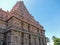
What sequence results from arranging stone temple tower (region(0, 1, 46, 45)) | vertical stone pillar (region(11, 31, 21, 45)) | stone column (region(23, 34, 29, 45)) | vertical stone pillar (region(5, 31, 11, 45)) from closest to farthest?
vertical stone pillar (region(11, 31, 21, 45)), vertical stone pillar (region(5, 31, 11, 45)), stone temple tower (region(0, 1, 46, 45)), stone column (region(23, 34, 29, 45))

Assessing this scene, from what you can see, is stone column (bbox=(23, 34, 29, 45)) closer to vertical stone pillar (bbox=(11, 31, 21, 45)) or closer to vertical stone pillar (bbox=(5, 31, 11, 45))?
vertical stone pillar (bbox=(11, 31, 21, 45))

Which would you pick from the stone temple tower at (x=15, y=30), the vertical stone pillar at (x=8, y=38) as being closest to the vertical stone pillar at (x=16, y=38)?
the stone temple tower at (x=15, y=30)

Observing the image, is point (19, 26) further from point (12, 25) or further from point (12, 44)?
point (12, 44)

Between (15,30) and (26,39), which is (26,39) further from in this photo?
(15,30)

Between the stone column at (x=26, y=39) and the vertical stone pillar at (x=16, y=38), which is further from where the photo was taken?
the stone column at (x=26, y=39)

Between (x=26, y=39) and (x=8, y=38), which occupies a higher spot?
(x=8, y=38)

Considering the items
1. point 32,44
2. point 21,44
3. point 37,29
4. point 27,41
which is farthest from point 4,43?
point 37,29

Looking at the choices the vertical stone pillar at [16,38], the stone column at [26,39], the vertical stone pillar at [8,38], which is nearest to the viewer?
the vertical stone pillar at [16,38]

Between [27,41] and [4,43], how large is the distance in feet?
17.1

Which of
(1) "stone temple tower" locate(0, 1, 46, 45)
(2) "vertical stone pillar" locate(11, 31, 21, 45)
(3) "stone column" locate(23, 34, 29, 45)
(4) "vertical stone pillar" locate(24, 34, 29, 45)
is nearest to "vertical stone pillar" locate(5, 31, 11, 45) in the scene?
(1) "stone temple tower" locate(0, 1, 46, 45)

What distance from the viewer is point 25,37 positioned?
71.8 feet

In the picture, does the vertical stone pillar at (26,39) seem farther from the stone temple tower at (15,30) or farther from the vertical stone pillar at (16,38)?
the vertical stone pillar at (16,38)

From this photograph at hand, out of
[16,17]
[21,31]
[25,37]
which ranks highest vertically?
[16,17]

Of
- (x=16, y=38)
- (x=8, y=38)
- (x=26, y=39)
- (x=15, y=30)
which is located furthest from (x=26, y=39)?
(x=8, y=38)
